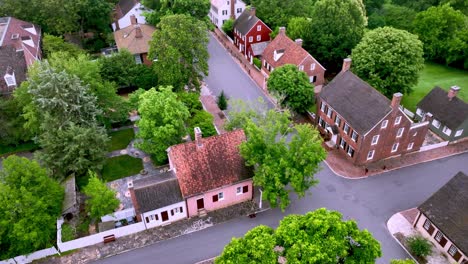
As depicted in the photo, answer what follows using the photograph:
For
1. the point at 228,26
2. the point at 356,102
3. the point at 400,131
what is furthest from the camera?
the point at 228,26

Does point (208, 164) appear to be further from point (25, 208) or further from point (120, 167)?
point (25, 208)

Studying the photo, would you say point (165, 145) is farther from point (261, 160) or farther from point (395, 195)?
point (395, 195)

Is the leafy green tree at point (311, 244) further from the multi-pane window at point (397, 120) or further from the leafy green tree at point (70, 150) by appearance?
the leafy green tree at point (70, 150)

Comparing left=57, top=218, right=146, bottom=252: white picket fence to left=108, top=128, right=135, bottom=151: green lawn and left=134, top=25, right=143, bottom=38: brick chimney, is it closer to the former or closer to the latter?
left=108, top=128, right=135, bottom=151: green lawn

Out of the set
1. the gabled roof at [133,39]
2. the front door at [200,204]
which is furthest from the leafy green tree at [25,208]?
the gabled roof at [133,39]

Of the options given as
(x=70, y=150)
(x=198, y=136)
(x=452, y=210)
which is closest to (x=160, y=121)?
(x=198, y=136)

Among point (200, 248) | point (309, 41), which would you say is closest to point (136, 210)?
point (200, 248)
